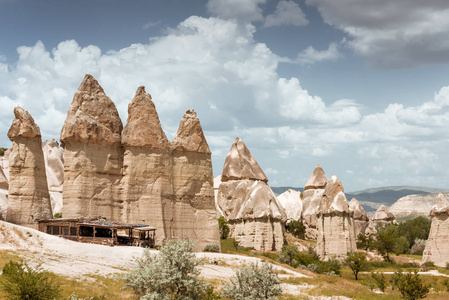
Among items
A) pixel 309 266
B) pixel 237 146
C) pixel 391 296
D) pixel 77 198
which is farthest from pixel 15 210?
pixel 237 146

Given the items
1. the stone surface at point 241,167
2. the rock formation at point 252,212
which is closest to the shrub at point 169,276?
the rock formation at point 252,212

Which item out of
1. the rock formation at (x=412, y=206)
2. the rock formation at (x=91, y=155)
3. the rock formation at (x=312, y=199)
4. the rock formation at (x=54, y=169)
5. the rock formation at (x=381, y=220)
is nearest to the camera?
the rock formation at (x=91, y=155)

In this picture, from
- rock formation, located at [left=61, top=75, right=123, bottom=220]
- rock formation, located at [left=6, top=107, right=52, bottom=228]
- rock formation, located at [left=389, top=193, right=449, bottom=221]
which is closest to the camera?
rock formation, located at [left=6, top=107, right=52, bottom=228]

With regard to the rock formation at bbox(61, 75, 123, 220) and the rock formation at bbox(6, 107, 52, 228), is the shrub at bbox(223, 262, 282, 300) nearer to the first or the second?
the rock formation at bbox(61, 75, 123, 220)

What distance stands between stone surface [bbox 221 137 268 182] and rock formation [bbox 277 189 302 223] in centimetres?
1278

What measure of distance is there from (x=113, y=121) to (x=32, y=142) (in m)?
6.84

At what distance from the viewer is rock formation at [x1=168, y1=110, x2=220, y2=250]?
48156 mm

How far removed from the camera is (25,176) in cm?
4209

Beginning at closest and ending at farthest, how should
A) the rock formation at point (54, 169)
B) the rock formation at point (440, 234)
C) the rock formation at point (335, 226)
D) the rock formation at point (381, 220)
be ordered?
the rock formation at point (440, 234) < the rock formation at point (335, 226) < the rock formation at point (54, 169) < the rock formation at point (381, 220)

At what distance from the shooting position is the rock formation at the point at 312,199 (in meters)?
86.5

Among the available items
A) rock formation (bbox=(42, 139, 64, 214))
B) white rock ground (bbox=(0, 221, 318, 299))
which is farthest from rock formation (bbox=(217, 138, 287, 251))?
white rock ground (bbox=(0, 221, 318, 299))

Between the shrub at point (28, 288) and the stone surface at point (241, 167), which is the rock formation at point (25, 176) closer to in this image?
the shrub at point (28, 288)

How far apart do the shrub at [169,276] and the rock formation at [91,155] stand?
59.2ft

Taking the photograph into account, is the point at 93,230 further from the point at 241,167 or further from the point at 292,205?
the point at 292,205
